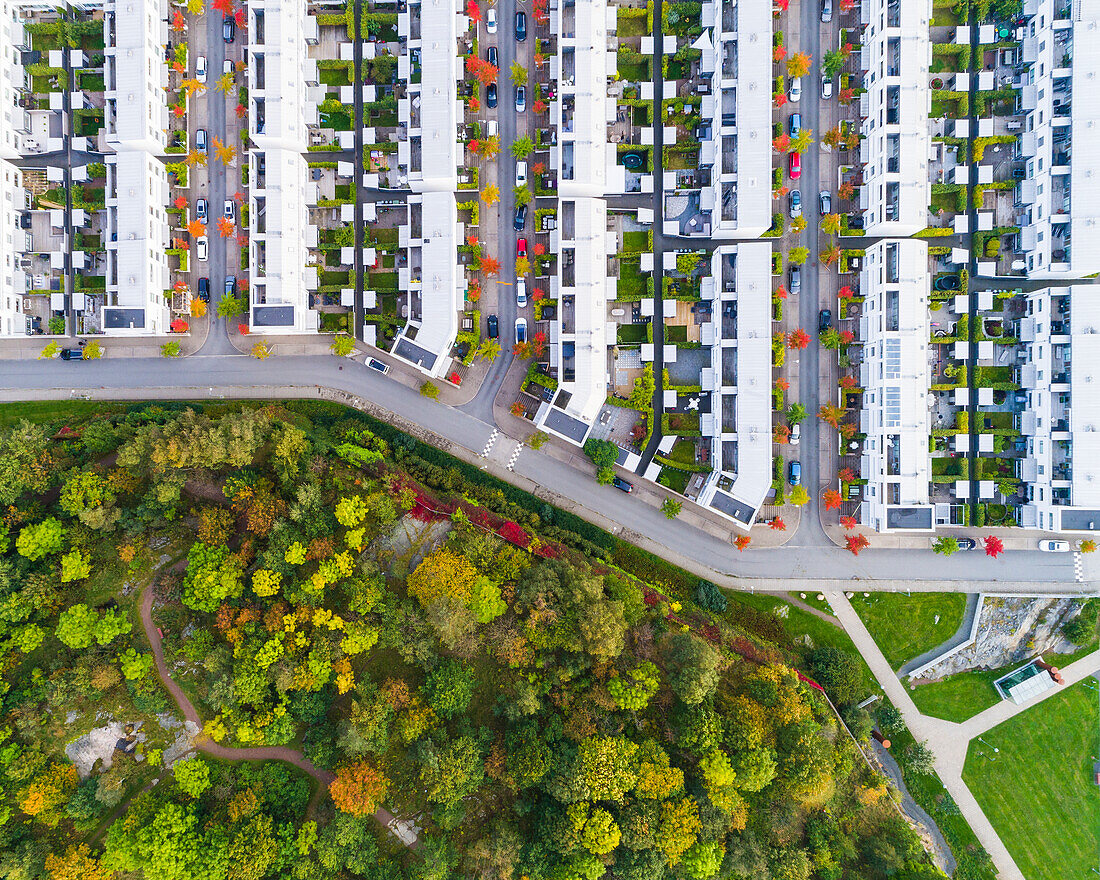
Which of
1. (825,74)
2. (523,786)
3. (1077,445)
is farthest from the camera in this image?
(825,74)

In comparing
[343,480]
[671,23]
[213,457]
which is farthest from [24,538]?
[671,23]

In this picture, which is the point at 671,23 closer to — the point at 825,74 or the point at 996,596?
the point at 825,74

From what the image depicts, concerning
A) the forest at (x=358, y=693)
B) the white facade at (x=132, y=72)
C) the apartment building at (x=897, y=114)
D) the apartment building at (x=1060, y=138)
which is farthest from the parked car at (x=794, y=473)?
the white facade at (x=132, y=72)

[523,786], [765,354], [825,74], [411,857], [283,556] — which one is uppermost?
[825,74]

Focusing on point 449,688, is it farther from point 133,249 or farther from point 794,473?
point 133,249

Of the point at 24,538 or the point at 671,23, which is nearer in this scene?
the point at 24,538

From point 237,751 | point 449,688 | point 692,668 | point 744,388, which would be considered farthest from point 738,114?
point 237,751

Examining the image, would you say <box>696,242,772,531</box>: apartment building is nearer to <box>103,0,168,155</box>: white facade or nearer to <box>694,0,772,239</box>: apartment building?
<box>694,0,772,239</box>: apartment building
